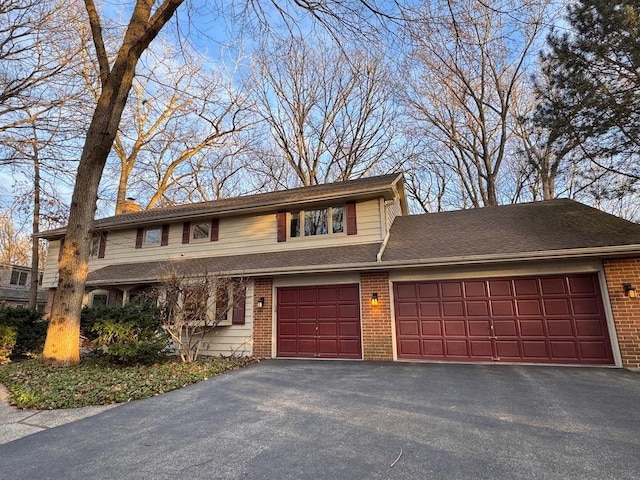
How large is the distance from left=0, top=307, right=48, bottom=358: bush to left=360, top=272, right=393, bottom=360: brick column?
872 centimetres

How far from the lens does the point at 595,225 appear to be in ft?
26.3

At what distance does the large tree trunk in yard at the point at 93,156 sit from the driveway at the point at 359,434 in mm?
3216

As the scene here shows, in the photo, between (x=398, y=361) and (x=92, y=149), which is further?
(x=398, y=361)

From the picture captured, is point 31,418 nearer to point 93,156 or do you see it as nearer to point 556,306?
point 93,156

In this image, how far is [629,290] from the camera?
23.0ft

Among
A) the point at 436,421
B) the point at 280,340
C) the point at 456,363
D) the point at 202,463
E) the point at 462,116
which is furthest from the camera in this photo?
the point at 462,116

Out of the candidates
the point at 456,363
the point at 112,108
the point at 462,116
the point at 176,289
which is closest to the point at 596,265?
the point at 456,363

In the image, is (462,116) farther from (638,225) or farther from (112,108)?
(112,108)

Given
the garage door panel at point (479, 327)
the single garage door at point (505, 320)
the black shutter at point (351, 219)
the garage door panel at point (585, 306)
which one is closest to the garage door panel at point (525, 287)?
the single garage door at point (505, 320)

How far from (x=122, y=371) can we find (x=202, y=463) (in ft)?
15.1

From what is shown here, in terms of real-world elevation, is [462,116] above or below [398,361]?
above

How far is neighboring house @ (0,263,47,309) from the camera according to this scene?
23109mm

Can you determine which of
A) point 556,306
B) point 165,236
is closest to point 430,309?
point 556,306

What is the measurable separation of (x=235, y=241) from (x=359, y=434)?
8.10 metres
